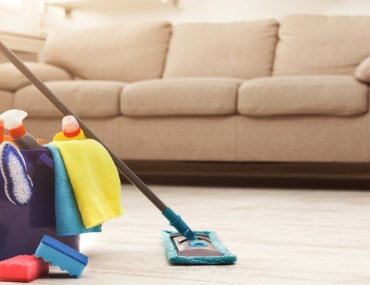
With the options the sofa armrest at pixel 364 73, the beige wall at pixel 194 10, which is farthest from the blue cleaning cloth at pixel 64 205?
the beige wall at pixel 194 10

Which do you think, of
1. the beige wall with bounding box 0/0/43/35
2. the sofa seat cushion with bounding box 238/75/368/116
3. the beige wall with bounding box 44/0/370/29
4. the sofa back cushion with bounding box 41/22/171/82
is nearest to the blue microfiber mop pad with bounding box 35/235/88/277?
the sofa seat cushion with bounding box 238/75/368/116

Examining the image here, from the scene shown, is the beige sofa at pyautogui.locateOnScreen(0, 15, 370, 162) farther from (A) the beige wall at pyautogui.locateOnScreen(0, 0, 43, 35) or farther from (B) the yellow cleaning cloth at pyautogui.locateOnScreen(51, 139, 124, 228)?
(B) the yellow cleaning cloth at pyautogui.locateOnScreen(51, 139, 124, 228)

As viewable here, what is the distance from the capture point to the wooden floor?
1020mm

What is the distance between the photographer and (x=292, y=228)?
1.60 metres

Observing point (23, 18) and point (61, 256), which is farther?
point (23, 18)

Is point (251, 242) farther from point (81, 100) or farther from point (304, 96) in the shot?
point (81, 100)

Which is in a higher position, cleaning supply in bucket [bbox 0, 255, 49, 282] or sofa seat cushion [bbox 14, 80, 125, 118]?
cleaning supply in bucket [bbox 0, 255, 49, 282]

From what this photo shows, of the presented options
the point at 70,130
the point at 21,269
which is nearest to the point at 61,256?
the point at 21,269

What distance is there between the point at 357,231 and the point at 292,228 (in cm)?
16

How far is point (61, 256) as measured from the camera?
0.96 metres

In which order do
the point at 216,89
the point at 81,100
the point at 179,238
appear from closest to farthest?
the point at 179,238
the point at 216,89
the point at 81,100

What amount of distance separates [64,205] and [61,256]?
0.12 metres

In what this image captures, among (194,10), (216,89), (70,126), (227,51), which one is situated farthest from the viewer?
(194,10)

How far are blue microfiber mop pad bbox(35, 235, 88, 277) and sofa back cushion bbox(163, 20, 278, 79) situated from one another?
2439mm
